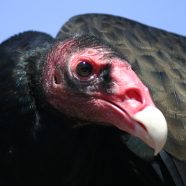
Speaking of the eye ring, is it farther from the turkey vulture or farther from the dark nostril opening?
the dark nostril opening

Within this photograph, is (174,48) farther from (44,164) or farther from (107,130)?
(44,164)

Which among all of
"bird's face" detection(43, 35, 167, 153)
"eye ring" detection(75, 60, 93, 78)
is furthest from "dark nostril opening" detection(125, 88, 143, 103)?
"eye ring" detection(75, 60, 93, 78)

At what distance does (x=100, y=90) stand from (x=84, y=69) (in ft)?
0.72

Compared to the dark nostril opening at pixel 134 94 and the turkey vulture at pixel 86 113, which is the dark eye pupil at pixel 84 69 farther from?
the dark nostril opening at pixel 134 94

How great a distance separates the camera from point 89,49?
17.2 ft

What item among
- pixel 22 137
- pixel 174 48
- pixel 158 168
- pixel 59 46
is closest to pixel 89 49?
pixel 59 46

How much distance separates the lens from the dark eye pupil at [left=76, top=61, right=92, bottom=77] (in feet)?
17.1

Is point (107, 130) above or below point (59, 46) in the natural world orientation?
below

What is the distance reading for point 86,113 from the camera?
17.3ft

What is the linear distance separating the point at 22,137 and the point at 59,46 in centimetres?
74

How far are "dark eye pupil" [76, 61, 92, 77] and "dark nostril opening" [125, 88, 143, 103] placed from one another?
381 millimetres

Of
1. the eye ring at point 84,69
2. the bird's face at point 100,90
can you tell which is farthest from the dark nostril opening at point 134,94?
the eye ring at point 84,69

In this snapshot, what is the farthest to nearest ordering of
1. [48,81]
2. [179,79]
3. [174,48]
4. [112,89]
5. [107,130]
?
[174,48] < [179,79] < [107,130] < [48,81] < [112,89]

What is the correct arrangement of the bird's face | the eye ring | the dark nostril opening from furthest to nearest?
the eye ring → the dark nostril opening → the bird's face
